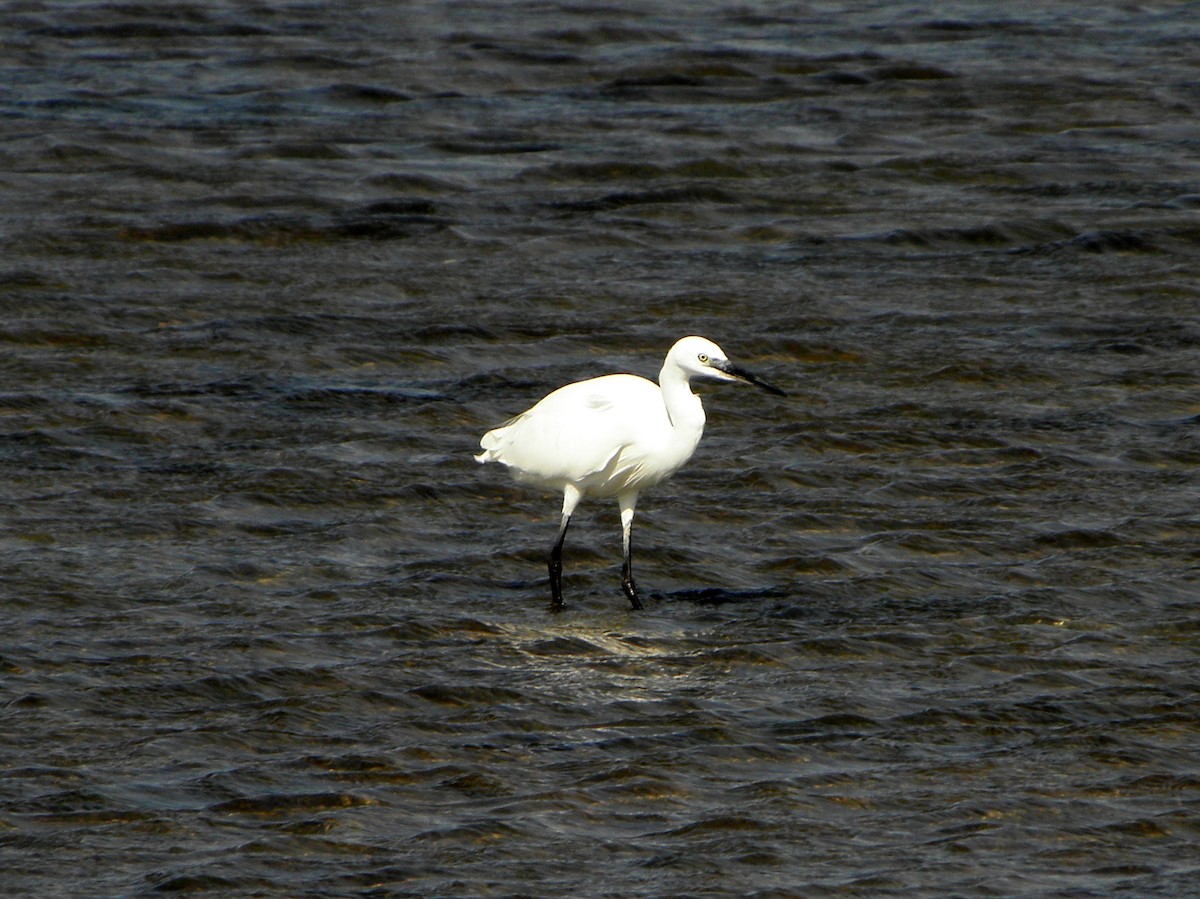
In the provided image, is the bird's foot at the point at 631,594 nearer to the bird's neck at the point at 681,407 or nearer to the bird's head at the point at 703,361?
Answer: the bird's neck at the point at 681,407

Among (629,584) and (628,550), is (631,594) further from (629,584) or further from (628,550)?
(628,550)

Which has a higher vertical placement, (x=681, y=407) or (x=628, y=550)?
(x=681, y=407)

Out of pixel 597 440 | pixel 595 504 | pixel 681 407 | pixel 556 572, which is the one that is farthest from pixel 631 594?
pixel 595 504

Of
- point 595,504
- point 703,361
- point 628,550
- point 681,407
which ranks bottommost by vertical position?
point 595,504

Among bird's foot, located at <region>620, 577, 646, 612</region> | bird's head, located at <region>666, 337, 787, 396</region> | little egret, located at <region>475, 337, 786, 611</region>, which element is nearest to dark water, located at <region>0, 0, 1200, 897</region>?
bird's foot, located at <region>620, 577, 646, 612</region>

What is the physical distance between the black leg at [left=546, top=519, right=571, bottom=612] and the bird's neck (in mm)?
595

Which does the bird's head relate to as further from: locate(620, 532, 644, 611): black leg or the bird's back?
locate(620, 532, 644, 611): black leg

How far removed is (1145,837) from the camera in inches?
231

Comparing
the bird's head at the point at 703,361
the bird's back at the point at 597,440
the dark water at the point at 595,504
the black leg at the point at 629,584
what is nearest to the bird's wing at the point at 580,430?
the bird's back at the point at 597,440

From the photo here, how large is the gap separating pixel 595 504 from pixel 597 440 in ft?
5.22

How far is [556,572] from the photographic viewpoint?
316 inches

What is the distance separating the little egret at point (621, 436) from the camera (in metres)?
8.05

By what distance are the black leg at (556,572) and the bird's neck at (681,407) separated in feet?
1.95

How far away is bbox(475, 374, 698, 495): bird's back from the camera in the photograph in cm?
806
